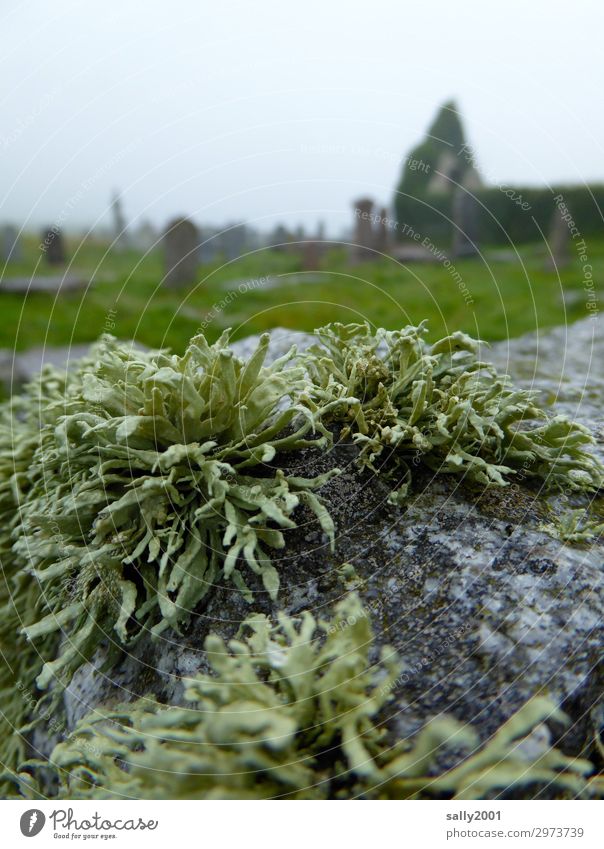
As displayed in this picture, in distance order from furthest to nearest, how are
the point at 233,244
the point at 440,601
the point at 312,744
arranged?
the point at 233,244
the point at 440,601
the point at 312,744

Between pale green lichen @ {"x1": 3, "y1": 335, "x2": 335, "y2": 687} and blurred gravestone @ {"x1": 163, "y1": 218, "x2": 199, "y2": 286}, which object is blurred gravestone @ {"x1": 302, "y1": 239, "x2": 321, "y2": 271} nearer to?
blurred gravestone @ {"x1": 163, "y1": 218, "x2": 199, "y2": 286}

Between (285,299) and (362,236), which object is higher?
(362,236)

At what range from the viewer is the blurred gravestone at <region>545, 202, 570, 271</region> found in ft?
30.9

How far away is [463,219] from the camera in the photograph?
1030 cm

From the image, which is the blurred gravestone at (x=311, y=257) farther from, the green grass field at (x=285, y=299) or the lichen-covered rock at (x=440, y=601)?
the lichen-covered rock at (x=440, y=601)

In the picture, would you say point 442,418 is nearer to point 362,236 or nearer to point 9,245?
point 362,236

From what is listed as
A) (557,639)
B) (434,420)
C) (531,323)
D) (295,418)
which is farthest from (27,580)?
(531,323)

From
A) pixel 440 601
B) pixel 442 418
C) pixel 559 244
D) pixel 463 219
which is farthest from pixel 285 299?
pixel 440 601

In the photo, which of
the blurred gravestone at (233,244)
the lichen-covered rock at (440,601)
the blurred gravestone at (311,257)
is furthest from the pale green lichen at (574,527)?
the blurred gravestone at (233,244)

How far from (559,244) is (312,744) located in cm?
948

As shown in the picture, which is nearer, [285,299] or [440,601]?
[440,601]

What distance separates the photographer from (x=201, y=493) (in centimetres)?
239

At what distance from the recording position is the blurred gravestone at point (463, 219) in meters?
10.0

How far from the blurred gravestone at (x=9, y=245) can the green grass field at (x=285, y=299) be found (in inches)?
33.0
